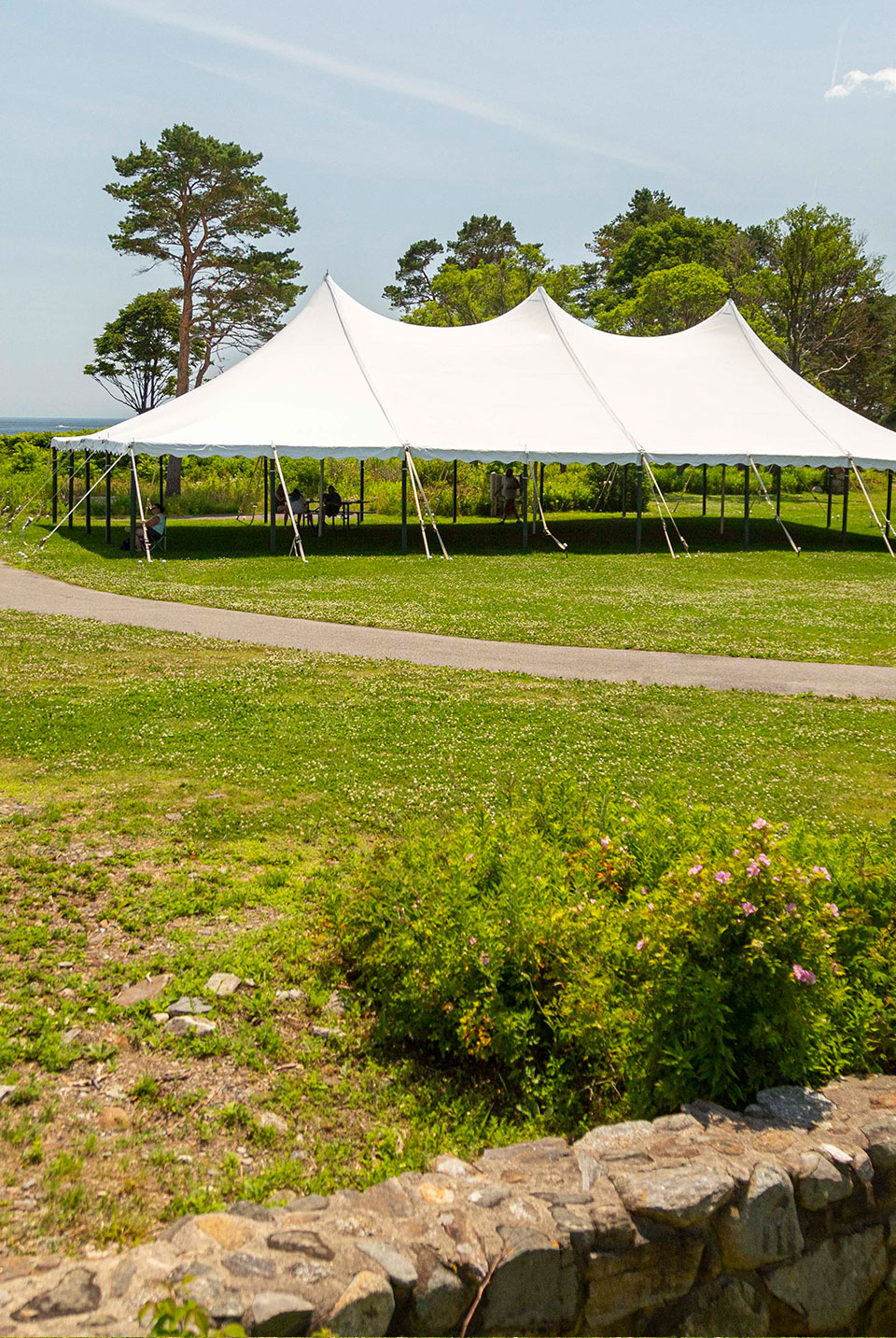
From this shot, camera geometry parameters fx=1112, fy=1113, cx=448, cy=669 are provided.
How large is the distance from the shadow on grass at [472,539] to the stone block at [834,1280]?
20710 millimetres

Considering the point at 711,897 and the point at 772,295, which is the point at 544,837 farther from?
the point at 772,295

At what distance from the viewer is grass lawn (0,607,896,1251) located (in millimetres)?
3828

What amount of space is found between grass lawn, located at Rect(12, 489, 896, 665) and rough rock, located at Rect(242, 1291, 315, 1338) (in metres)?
11.0

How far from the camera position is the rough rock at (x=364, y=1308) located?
8.56 ft

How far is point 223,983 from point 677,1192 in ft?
8.01

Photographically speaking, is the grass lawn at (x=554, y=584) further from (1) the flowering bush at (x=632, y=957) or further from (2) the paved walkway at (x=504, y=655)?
(1) the flowering bush at (x=632, y=957)

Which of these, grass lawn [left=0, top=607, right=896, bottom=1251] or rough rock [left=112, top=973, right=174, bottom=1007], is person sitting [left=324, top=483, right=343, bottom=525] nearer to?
grass lawn [left=0, top=607, right=896, bottom=1251]

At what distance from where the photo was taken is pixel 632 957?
4.32 m

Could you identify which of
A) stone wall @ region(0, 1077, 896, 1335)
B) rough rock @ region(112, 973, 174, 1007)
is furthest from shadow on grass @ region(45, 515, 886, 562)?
stone wall @ region(0, 1077, 896, 1335)

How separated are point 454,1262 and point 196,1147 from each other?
1334 millimetres

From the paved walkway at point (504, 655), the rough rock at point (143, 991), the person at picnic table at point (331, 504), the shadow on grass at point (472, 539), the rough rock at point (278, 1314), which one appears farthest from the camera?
the person at picnic table at point (331, 504)

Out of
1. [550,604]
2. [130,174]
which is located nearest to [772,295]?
[130,174]

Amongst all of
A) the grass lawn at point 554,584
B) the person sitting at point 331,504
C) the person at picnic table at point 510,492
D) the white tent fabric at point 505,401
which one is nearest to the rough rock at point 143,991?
the grass lawn at point 554,584

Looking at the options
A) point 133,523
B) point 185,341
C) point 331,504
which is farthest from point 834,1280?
point 185,341
